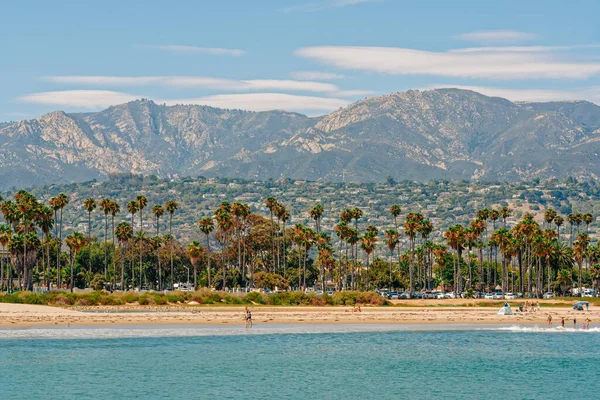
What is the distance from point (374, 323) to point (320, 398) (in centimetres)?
4869

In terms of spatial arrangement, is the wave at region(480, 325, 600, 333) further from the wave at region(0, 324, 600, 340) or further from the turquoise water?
the turquoise water

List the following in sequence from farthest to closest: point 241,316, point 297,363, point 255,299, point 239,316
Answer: point 255,299
point 239,316
point 241,316
point 297,363

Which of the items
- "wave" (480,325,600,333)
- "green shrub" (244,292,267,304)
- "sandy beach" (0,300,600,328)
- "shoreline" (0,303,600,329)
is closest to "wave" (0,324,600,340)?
"wave" (480,325,600,333)

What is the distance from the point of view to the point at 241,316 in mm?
106500

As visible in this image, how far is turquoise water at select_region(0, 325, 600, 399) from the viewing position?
5872cm

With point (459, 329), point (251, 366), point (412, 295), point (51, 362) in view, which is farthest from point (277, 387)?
point (412, 295)

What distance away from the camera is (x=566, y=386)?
204ft

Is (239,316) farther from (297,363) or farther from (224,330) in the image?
(297,363)

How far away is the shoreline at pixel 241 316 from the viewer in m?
99.7

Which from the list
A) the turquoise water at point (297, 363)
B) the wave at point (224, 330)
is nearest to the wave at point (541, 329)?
the wave at point (224, 330)

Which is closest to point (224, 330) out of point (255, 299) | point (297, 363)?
point (297, 363)

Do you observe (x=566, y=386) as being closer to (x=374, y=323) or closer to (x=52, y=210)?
(x=374, y=323)

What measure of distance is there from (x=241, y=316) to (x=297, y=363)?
1452 inches

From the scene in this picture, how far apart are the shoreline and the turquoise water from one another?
6452 millimetres
